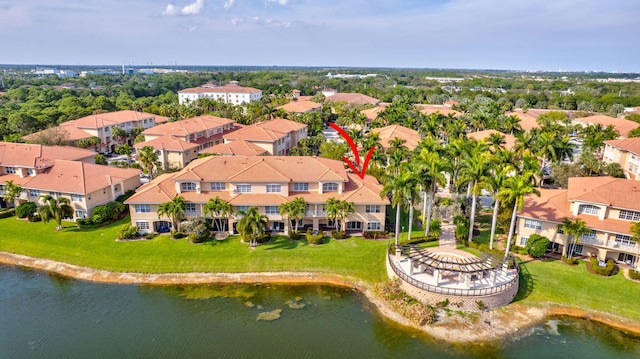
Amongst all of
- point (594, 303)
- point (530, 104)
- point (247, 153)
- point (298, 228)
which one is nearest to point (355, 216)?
point (298, 228)

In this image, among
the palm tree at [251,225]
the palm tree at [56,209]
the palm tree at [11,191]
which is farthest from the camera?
the palm tree at [11,191]

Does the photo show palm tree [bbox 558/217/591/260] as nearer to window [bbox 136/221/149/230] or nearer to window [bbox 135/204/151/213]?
window [bbox 135/204/151/213]

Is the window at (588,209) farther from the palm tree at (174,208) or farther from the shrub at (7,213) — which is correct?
the shrub at (7,213)

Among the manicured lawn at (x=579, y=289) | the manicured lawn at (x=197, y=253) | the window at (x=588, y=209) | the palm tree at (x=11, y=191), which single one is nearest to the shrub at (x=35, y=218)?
the manicured lawn at (x=197, y=253)

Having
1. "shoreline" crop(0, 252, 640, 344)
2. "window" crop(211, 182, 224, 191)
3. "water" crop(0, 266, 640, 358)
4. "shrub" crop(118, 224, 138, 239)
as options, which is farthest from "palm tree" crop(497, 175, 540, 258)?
"shrub" crop(118, 224, 138, 239)

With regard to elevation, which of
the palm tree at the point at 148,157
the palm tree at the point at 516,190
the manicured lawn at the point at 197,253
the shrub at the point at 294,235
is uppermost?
the palm tree at the point at 516,190

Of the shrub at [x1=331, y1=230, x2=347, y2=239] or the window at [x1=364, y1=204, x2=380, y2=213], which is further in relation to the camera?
the window at [x1=364, y1=204, x2=380, y2=213]

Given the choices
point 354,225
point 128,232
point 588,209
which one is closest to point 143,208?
point 128,232
